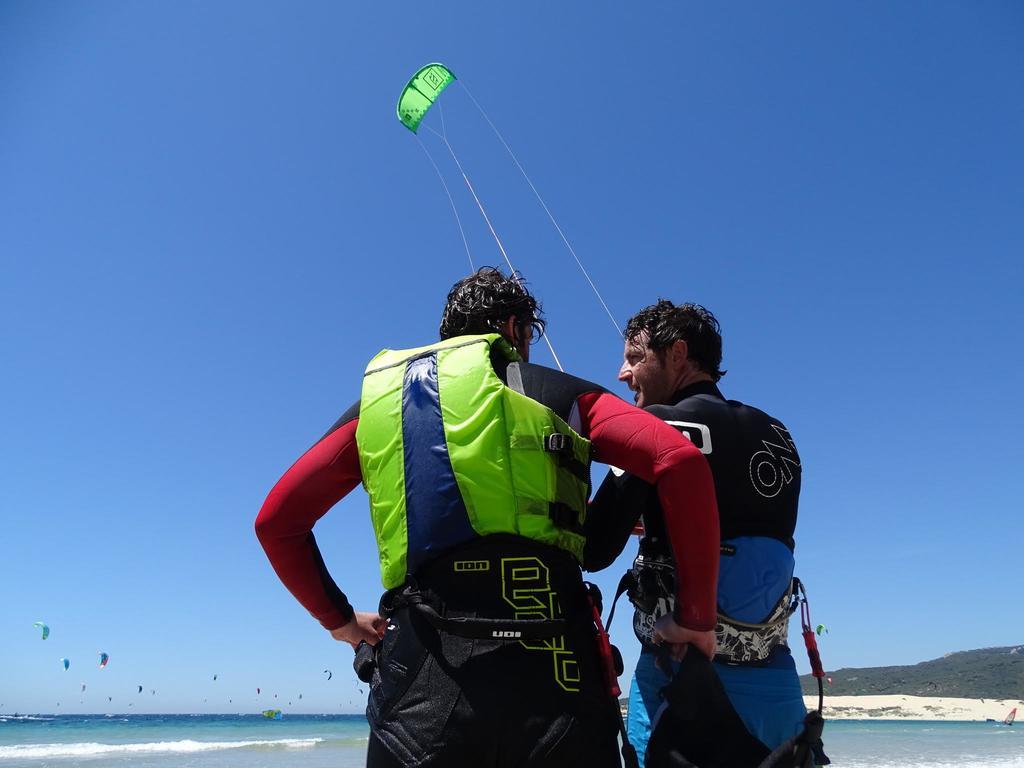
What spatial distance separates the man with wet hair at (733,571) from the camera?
2016 mm

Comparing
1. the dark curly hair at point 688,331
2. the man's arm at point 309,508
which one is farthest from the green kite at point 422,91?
the man's arm at point 309,508

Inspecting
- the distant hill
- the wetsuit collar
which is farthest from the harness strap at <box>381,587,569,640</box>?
the distant hill

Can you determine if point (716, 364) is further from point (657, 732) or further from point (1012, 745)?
point (1012, 745)

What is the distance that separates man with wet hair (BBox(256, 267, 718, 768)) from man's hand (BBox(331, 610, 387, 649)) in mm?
88

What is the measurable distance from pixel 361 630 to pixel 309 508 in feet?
1.38

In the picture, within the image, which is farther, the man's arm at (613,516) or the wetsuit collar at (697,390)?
the wetsuit collar at (697,390)

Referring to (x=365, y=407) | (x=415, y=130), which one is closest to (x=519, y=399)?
(x=365, y=407)

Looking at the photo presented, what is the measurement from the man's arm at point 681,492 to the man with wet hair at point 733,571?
0.24 metres

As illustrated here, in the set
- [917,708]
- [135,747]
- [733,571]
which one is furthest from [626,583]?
[917,708]

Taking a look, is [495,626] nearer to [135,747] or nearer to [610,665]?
[610,665]

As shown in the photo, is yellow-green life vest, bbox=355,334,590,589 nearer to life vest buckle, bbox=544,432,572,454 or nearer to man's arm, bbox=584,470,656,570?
life vest buckle, bbox=544,432,572,454

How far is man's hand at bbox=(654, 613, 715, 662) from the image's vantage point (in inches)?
71.4

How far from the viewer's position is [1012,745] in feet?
87.3

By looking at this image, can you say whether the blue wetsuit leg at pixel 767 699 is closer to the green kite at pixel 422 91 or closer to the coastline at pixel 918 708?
the green kite at pixel 422 91
